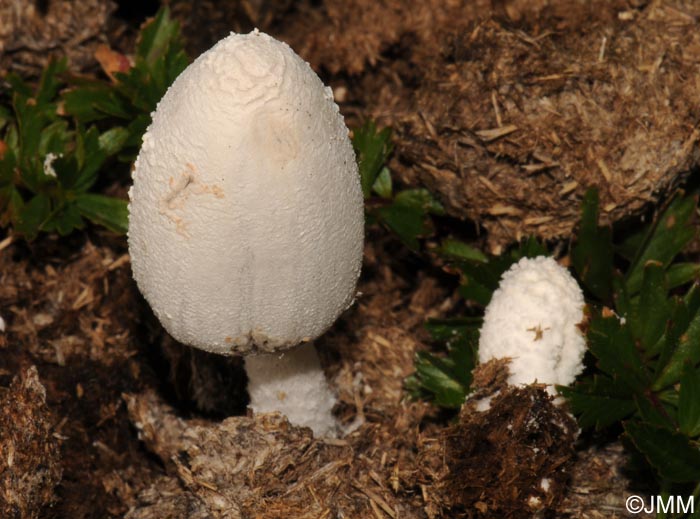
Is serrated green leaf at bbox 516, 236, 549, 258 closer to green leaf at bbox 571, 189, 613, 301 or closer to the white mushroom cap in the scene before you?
green leaf at bbox 571, 189, 613, 301

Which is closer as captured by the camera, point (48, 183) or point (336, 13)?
point (48, 183)

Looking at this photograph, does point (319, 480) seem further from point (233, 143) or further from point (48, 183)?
point (48, 183)

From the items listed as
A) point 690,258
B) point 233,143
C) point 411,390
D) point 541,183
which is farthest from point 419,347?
point 233,143

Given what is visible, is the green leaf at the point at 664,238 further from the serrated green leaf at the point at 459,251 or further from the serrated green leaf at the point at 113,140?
the serrated green leaf at the point at 113,140

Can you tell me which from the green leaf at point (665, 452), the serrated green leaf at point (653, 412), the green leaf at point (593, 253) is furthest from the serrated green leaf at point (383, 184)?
the green leaf at point (665, 452)

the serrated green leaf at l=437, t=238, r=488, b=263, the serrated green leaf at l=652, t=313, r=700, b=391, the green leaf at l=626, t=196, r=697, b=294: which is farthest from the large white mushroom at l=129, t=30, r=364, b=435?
the green leaf at l=626, t=196, r=697, b=294
